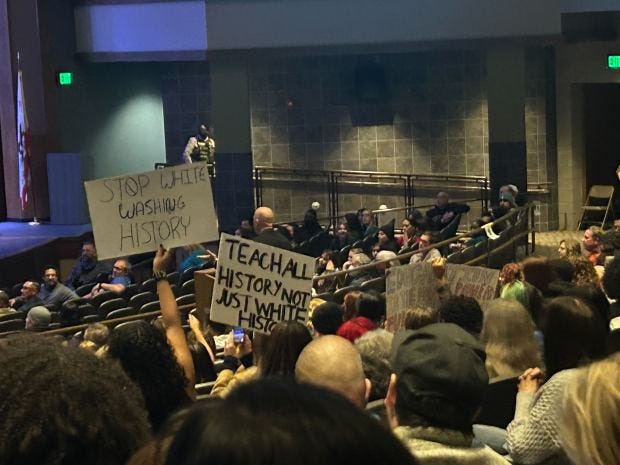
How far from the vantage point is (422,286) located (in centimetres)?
743

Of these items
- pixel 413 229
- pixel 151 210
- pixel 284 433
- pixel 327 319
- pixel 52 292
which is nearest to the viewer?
pixel 284 433

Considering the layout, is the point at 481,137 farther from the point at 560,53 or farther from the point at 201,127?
the point at 201,127

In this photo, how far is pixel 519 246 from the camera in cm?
1606

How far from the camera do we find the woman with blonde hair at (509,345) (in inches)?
195

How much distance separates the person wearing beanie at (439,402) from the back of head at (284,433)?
1.47 metres

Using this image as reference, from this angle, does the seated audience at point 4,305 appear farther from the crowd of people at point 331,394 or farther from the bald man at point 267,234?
the crowd of people at point 331,394

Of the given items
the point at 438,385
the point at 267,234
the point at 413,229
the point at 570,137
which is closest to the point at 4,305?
the point at 267,234

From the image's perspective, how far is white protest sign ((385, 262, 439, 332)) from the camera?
714cm

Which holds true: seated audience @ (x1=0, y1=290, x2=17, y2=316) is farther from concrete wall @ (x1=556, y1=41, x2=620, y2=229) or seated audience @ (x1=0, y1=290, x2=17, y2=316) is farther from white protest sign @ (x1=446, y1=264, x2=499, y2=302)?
concrete wall @ (x1=556, y1=41, x2=620, y2=229)

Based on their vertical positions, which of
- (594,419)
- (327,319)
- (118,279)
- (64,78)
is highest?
(64,78)

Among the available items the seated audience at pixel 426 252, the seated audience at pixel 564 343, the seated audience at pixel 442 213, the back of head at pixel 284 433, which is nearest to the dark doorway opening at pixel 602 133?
the seated audience at pixel 442 213

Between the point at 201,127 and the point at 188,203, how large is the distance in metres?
14.1

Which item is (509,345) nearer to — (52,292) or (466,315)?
(466,315)

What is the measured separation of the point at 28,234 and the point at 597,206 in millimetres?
9985
